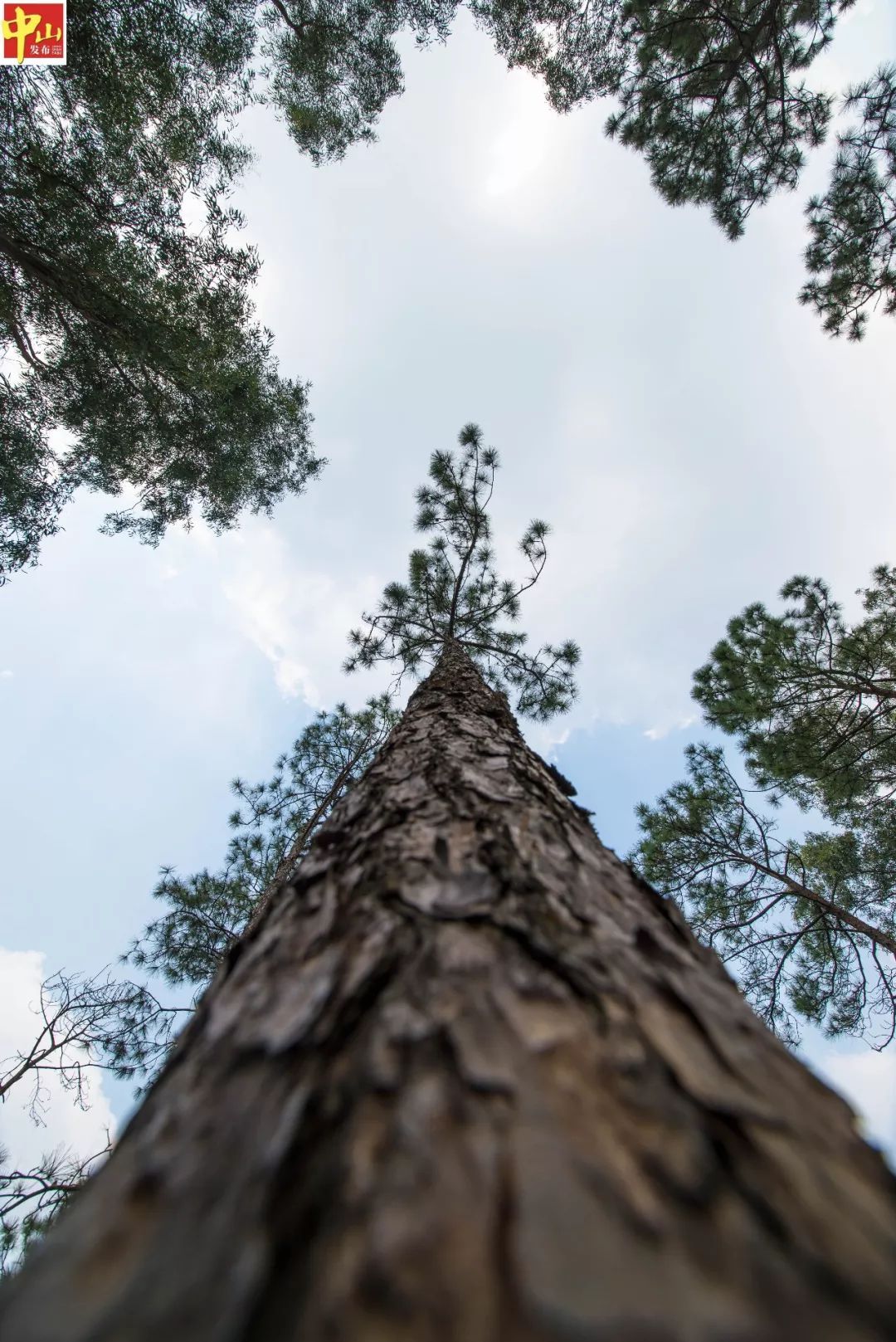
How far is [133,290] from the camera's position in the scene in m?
6.47

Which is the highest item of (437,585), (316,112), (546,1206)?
(316,112)

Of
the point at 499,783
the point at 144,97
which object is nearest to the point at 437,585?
the point at 499,783

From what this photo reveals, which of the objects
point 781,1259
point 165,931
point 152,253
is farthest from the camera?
point 152,253

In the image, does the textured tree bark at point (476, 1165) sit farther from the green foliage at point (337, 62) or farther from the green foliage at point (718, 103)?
the green foliage at point (337, 62)

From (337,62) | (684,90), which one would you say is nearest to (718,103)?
(684,90)

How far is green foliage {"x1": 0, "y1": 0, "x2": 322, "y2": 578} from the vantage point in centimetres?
591

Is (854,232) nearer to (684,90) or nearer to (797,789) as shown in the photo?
(684,90)

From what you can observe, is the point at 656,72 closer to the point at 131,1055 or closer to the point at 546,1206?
the point at 546,1206

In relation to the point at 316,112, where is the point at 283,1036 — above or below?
below

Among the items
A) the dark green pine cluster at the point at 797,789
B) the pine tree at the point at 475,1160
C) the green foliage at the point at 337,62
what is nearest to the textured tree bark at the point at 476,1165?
the pine tree at the point at 475,1160

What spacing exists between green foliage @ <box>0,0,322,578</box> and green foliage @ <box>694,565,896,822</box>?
25.2ft

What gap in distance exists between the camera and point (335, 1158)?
0.55 m

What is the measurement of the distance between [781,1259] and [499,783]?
3.86ft

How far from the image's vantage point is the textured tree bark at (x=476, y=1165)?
43cm
